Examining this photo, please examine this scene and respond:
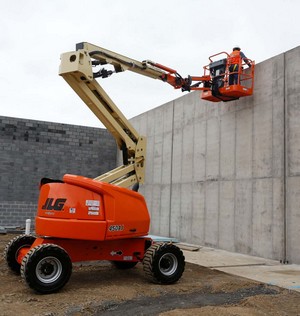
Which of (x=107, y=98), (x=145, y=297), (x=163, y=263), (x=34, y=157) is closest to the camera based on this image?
(x=145, y=297)

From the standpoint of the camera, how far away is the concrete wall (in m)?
10.5

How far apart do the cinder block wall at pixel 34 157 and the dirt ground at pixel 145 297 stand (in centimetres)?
1032

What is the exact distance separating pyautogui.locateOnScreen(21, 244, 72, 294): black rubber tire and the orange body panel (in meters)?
0.39

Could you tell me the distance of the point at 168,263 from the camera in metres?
7.54

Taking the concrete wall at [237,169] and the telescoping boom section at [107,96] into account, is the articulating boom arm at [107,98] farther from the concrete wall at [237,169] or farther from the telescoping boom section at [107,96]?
the concrete wall at [237,169]

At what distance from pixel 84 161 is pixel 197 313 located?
49.0 ft

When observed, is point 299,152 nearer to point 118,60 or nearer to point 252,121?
point 252,121

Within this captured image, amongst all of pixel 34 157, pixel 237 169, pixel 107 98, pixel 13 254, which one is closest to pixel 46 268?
pixel 13 254

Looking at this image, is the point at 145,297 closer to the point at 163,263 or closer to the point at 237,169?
the point at 163,263

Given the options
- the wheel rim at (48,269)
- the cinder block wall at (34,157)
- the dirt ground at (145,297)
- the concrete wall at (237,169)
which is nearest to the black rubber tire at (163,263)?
the dirt ground at (145,297)

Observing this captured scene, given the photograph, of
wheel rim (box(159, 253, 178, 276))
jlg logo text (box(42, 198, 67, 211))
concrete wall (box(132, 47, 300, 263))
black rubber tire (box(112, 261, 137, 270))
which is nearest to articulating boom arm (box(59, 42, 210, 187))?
jlg logo text (box(42, 198, 67, 211))

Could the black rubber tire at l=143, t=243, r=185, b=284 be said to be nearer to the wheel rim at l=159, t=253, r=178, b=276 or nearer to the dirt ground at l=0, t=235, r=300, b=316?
the wheel rim at l=159, t=253, r=178, b=276

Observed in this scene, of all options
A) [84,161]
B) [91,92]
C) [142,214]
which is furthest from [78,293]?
[84,161]

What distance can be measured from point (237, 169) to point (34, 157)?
10268 mm
